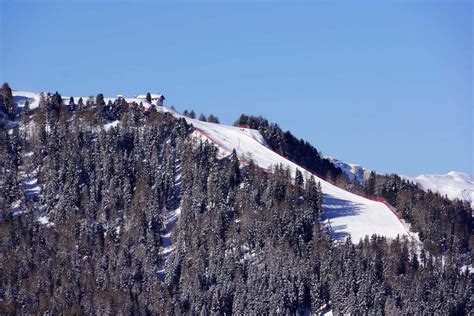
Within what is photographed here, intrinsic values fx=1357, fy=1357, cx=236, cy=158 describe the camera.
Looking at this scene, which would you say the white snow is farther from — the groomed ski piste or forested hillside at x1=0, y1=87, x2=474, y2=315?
forested hillside at x1=0, y1=87, x2=474, y2=315

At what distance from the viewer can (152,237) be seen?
170000mm

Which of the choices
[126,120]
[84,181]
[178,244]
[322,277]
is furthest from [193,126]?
[322,277]

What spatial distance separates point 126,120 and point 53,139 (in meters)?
11.4

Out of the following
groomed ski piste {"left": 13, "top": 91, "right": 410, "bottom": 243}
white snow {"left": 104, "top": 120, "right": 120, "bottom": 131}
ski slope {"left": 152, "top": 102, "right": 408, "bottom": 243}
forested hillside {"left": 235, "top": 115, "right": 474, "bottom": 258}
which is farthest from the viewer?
white snow {"left": 104, "top": 120, "right": 120, "bottom": 131}

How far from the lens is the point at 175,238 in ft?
561

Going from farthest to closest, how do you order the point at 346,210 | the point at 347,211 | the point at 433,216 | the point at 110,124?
the point at 110,124 < the point at 346,210 < the point at 347,211 < the point at 433,216

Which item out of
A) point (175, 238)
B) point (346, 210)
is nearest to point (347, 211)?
point (346, 210)

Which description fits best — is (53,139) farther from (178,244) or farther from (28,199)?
(178,244)

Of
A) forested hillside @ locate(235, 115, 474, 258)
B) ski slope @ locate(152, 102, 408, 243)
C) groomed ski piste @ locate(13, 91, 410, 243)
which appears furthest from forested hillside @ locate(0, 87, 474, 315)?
ski slope @ locate(152, 102, 408, 243)

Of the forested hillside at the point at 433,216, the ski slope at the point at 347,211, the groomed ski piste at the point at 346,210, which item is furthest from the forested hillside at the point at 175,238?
the ski slope at the point at 347,211

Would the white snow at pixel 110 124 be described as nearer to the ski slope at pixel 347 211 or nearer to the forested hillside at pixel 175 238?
the forested hillside at pixel 175 238

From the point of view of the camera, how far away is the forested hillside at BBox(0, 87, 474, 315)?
157125 millimetres

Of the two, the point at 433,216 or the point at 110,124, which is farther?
the point at 110,124

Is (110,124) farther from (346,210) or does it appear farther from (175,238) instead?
(346,210)
